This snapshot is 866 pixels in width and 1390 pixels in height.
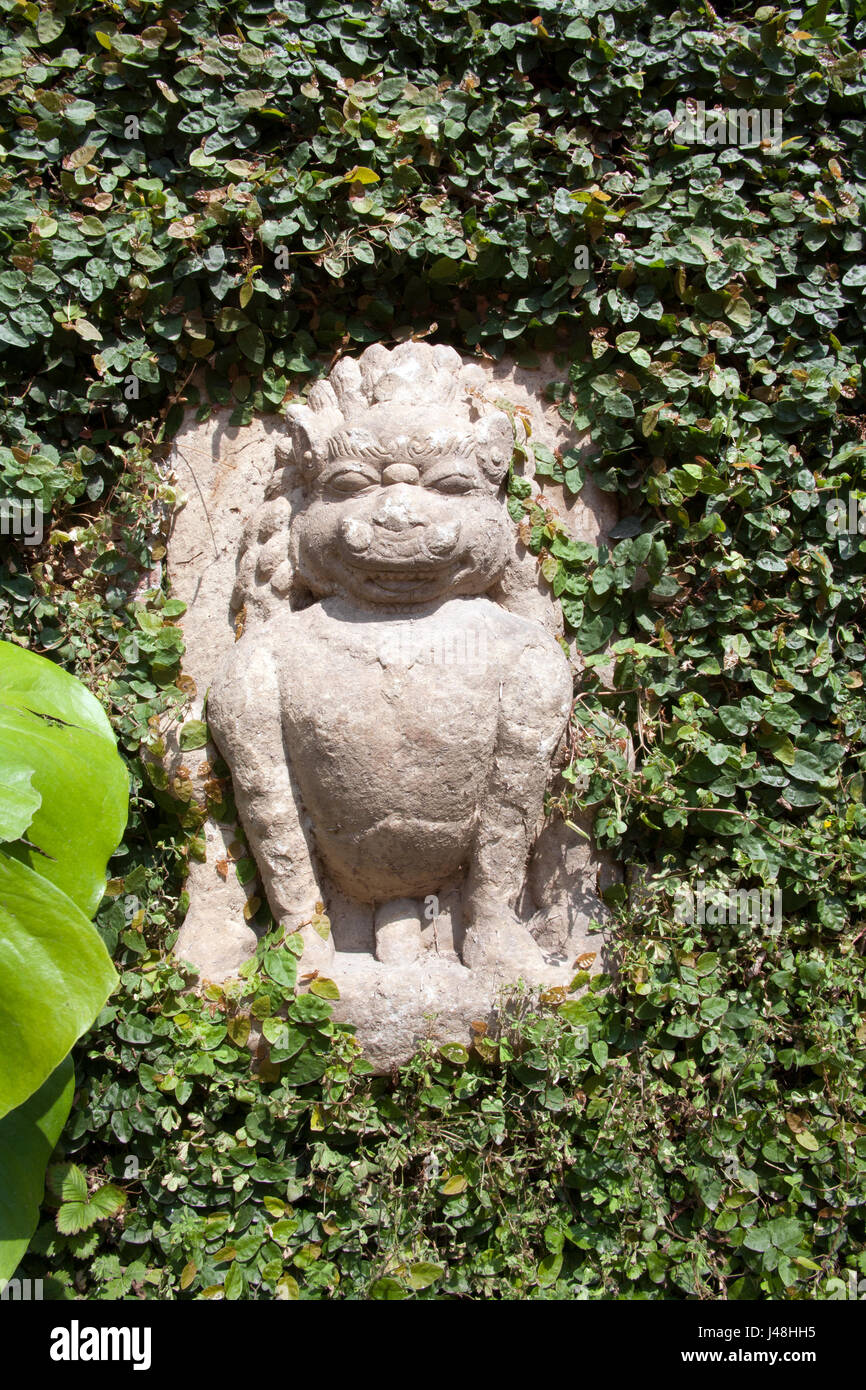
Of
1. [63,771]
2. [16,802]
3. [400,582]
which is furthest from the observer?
[400,582]

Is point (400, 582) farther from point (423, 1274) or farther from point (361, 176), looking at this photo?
point (423, 1274)

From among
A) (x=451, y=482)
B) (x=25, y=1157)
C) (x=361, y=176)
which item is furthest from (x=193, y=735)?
(x=361, y=176)

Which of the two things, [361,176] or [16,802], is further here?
[361,176]

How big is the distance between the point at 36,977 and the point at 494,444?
152 cm

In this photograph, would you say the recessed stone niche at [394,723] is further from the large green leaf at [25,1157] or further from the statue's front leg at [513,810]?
the large green leaf at [25,1157]

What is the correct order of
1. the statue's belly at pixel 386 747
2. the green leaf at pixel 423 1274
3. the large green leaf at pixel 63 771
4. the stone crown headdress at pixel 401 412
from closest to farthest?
1. the large green leaf at pixel 63 771
2. the green leaf at pixel 423 1274
3. the statue's belly at pixel 386 747
4. the stone crown headdress at pixel 401 412

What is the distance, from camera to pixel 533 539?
274 cm

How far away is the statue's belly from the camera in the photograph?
7.70 feet

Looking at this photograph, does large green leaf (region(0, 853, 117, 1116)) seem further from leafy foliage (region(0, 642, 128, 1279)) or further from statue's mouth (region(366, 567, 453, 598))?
statue's mouth (region(366, 567, 453, 598))

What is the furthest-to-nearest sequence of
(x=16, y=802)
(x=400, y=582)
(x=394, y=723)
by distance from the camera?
1. (x=400, y=582)
2. (x=394, y=723)
3. (x=16, y=802)

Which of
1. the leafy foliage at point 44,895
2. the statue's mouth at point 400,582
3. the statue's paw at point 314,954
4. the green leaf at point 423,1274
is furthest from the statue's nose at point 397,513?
the green leaf at point 423,1274

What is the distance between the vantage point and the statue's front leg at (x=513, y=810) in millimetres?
2445

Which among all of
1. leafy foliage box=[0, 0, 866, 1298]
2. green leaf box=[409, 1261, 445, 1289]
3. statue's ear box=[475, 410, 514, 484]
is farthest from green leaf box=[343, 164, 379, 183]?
green leaf box=[409, 1261, 445, 1289]

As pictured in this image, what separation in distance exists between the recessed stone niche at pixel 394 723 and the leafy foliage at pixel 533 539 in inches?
A: 4.0
